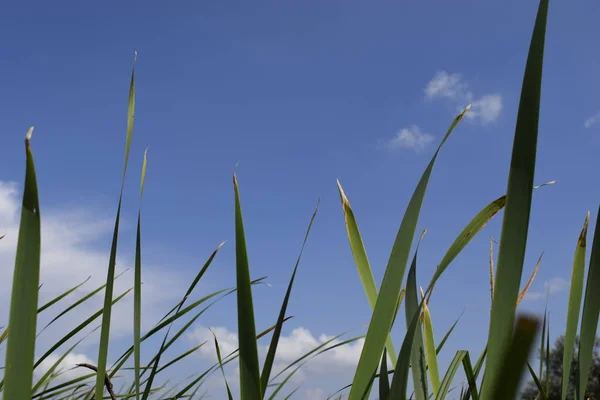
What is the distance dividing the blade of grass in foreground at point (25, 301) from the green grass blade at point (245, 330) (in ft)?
0.55

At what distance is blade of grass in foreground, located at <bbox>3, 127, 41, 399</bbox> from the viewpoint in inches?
17.2

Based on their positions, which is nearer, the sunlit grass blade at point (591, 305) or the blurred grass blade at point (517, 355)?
the blurred grass blade at point (517, 355)

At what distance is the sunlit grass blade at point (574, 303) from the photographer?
0.68 meters

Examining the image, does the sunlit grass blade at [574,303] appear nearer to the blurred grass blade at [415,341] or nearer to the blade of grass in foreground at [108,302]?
the blurred grass blade at [415,341]

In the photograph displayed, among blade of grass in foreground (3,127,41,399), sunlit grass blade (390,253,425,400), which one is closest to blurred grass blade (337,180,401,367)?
sunlit grass blade (390,253,425,400)

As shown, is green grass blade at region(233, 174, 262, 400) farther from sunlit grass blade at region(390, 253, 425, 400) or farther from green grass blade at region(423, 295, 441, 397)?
green grass blade at region(423, 295, 441, 397)

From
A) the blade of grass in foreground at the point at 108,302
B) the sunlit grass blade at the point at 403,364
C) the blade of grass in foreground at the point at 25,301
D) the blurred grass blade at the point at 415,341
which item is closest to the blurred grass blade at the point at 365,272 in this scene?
the blurred grass blade at the point at 415,341

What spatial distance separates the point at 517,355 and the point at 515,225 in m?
0.11

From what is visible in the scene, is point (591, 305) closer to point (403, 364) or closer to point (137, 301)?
point (403, 364)

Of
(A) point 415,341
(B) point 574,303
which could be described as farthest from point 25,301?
(B) point 574,303

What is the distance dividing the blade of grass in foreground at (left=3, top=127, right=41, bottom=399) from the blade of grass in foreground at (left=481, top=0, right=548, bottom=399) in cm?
35

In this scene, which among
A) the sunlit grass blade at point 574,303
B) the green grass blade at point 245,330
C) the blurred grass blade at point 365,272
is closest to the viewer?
the green grass blade at point 245,330

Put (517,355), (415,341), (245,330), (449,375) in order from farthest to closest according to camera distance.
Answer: (449,375), (415,341), (245,330), (517,355)

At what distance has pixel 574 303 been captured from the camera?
773 millimetres
